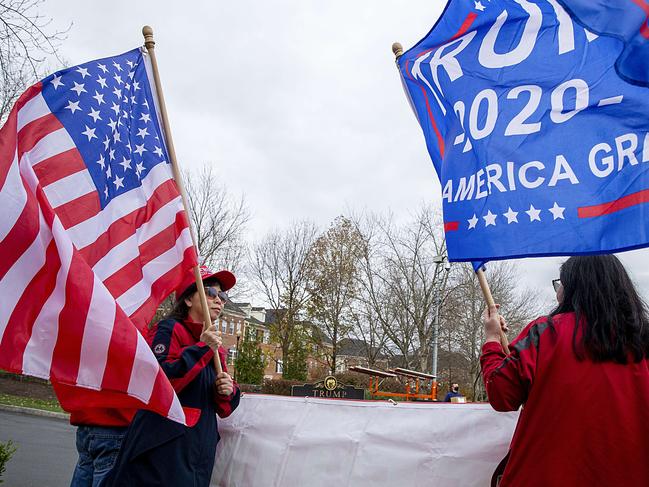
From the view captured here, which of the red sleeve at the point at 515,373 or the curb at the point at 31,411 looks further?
the curb at the point at 31,411

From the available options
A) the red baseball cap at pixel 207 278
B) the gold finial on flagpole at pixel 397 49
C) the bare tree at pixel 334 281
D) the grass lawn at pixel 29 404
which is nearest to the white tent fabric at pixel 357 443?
the red baseball cap at pixel 207 278

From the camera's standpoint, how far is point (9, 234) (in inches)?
115

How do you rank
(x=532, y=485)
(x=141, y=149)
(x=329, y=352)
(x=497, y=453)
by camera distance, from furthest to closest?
(x=329, y=352), (x=141, y=149), (x=497, y=453), (x=532, y=485)

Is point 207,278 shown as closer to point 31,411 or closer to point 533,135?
point 533,135

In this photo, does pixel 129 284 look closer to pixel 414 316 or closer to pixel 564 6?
pixel 564 6

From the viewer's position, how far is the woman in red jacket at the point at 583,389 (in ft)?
6.90

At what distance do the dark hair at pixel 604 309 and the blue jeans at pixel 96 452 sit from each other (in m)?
2.44

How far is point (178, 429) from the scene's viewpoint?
120 inches

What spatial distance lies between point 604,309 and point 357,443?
1516 mm

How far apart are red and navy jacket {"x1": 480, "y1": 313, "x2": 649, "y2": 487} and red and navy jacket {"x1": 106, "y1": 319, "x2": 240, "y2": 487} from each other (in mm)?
1553

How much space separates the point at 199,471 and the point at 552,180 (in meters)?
2.25

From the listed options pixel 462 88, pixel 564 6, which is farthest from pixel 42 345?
pixel 564 6

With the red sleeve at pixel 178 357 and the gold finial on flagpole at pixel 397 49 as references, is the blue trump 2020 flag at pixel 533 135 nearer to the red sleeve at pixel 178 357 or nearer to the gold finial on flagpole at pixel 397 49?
the gold finial on flagpole at pixel 397 49

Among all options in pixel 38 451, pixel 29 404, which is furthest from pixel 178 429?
pixel 29 404
